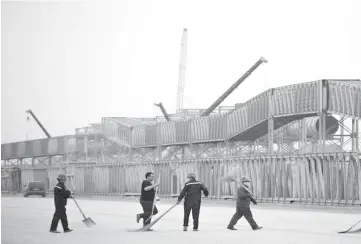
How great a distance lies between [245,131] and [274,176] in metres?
21.5

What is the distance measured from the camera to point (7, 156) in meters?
136

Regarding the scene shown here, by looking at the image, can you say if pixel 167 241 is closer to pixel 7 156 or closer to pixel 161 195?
pixel 161 195

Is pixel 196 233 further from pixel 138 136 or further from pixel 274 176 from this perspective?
pixel 138 136

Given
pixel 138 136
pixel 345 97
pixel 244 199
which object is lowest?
pixel 244 199

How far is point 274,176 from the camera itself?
46.1 meters

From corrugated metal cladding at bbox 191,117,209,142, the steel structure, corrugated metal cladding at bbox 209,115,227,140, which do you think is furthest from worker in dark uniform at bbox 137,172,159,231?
corrugated metal cladding at bbox 191,117,209,142

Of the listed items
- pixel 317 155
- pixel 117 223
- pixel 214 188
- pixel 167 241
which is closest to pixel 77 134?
pixel 214 188

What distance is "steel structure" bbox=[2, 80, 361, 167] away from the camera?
5488 centimetres

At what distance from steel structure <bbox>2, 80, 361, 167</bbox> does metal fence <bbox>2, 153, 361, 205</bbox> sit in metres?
1.55

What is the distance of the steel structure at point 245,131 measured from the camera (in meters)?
54.9

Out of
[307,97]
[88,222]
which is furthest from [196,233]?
[307,97]

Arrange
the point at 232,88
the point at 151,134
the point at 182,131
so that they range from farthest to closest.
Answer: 1. the point at 232,88
2. the point at 151,134
3. the point at 182,131

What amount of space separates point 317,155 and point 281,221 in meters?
14.3

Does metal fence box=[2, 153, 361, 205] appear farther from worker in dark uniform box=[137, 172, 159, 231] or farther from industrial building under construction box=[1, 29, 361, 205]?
worker in dark uniform box=[137, 172, 159, 231]
